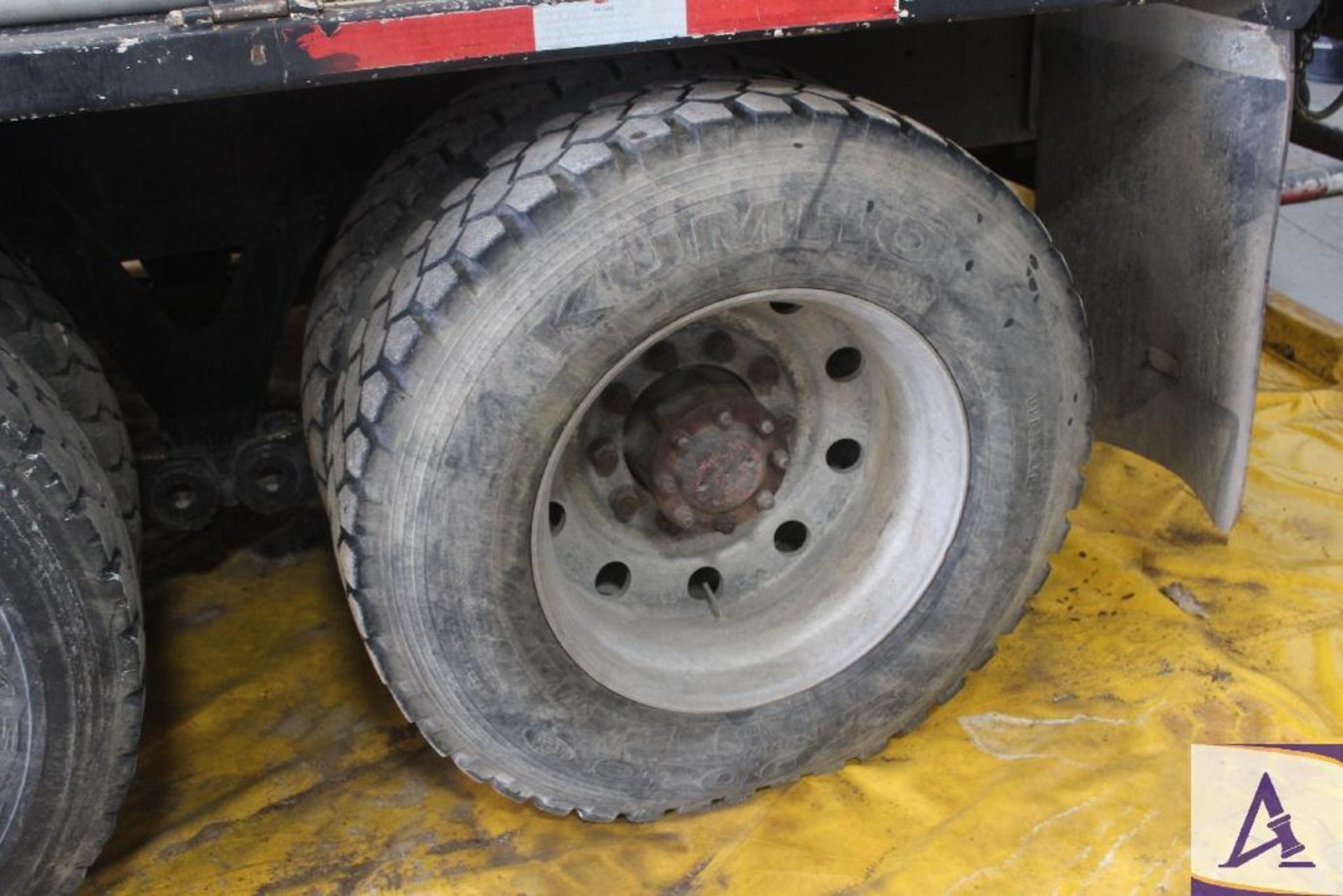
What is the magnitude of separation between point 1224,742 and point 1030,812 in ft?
1.47

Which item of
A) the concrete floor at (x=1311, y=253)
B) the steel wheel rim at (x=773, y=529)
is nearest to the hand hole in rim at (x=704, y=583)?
the steel wheel rim at (x=773, y=529)

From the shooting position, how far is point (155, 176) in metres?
2.49

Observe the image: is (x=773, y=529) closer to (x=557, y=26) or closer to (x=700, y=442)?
(x=700, y=442)

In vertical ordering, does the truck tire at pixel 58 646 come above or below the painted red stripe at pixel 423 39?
below

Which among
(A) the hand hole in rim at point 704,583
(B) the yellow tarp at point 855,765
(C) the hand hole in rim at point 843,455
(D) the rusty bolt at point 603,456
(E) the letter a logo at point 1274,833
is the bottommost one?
(B) the yellow tarp at point 855,765

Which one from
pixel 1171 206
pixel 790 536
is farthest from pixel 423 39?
pixel 1171 206

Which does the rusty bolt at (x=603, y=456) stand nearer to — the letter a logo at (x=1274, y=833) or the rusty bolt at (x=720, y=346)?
the rusty bolt at (x=720, y=346)

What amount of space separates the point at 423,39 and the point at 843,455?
45.0 inches

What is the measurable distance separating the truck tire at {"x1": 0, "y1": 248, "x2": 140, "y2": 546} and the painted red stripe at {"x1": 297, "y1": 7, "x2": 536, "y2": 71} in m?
0.95

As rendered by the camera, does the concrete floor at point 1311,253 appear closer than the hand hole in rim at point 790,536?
No

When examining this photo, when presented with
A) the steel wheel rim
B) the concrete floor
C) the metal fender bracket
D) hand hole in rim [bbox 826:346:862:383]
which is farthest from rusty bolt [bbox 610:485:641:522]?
the concrete floor

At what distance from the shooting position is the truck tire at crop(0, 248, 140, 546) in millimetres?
→ 2293

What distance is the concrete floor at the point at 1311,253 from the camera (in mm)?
4352

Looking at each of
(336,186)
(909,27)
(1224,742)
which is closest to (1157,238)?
(909,27)
